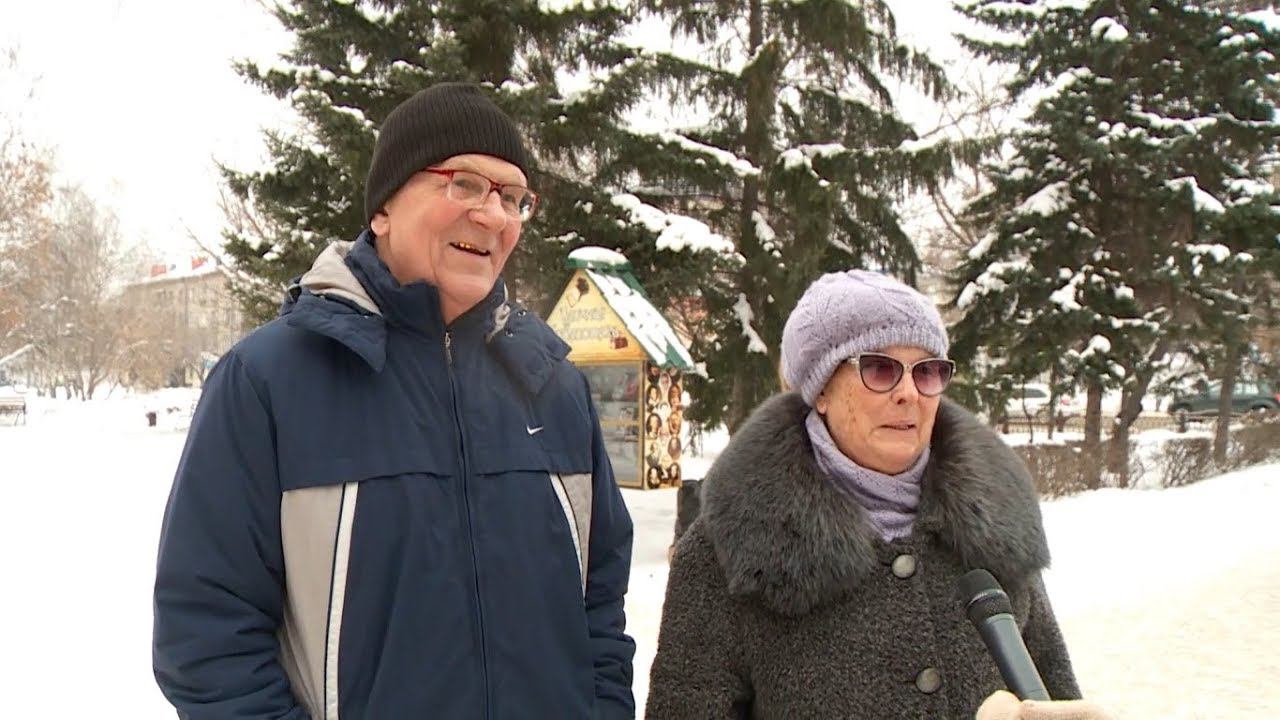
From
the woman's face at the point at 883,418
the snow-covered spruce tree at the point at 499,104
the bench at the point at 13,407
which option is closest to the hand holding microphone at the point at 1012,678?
the woman's face at the point at 883,418

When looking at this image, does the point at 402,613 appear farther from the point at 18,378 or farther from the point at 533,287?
the point at 18,378

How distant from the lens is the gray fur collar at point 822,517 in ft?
6.14

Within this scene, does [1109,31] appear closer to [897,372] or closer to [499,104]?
[499,104]

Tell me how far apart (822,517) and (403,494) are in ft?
2.79

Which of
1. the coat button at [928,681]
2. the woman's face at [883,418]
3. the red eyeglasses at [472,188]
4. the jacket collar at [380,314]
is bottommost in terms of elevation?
the coat button at [928,681]

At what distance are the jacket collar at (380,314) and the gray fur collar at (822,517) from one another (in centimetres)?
51

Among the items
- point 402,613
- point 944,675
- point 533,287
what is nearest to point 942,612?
point 944,675

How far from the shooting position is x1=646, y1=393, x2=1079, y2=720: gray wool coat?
187cm

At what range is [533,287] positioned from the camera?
10734 millimetres

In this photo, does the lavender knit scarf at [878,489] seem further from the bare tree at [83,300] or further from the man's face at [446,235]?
the bare tree at [83,300]

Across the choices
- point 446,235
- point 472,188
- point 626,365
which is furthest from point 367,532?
point 626,365

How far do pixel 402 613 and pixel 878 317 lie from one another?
1.14m

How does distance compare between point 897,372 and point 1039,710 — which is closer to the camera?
point 1039,710

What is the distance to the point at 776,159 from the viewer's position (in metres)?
11.6
